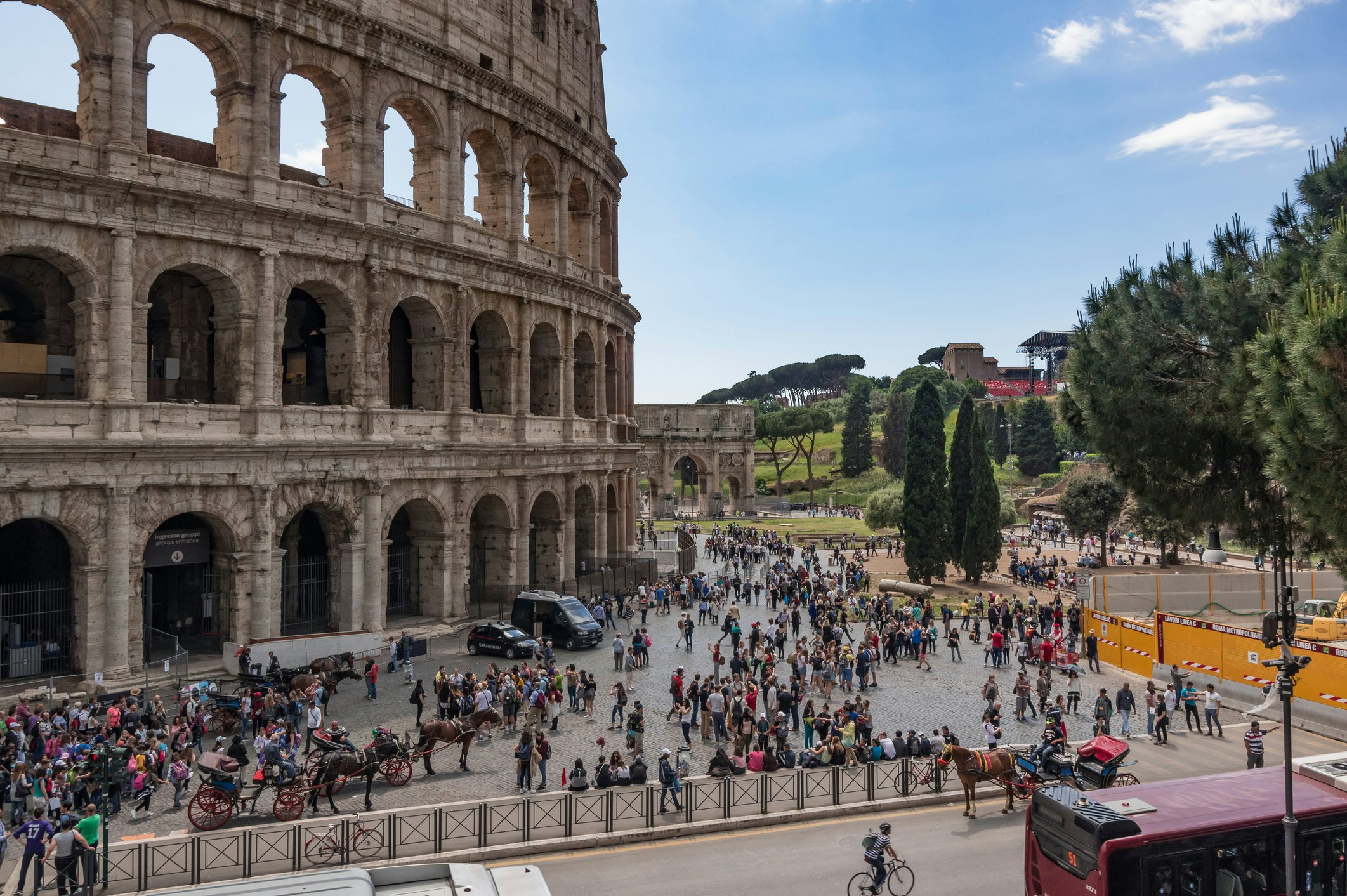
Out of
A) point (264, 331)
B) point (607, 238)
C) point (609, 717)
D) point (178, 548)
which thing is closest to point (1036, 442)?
point (607, 238)

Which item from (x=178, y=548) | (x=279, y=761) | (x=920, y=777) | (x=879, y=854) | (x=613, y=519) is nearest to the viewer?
(x=879, y=854)

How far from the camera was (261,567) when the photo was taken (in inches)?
950

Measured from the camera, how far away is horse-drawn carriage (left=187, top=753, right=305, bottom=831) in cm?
1407

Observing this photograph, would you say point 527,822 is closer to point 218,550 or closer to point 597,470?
point 218,550

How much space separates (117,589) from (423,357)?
1151 centimetres

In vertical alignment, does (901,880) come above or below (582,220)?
below

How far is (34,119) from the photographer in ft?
81.7

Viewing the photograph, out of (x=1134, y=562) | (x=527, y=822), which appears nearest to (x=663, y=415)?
(x=1134, y=562)

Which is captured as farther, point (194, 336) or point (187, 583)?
point (194, 336)

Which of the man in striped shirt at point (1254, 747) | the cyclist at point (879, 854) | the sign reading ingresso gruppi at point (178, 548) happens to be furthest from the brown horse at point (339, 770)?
the man in striped shirt at point (1254, 747)

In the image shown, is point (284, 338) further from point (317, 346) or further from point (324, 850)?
point (324, 850)

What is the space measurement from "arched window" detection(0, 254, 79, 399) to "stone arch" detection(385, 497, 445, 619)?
31.7 feet

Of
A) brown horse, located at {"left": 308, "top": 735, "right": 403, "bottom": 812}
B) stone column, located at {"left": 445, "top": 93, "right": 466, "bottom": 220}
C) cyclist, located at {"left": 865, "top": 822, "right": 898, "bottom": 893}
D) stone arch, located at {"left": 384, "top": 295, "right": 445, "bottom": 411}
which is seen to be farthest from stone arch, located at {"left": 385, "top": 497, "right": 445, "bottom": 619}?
cyclist, located at {"left": 865, "top": 822, "right": 898, "bottom": 893}

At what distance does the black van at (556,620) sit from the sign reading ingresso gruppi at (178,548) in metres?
9.02
